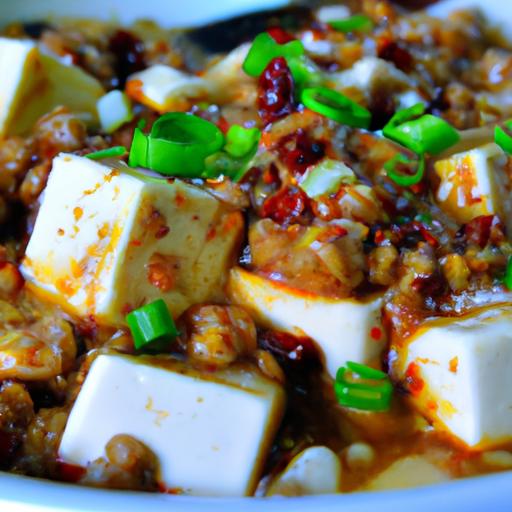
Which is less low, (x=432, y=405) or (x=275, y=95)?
(x=275, y=95)

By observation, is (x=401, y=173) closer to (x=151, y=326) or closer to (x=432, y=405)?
(x=432, y=405)

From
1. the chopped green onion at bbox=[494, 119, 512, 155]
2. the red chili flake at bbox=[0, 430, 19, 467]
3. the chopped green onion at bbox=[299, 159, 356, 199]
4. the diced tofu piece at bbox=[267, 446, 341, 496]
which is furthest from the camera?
the chopped green onion at bbox=[494, 119, 512, 155]

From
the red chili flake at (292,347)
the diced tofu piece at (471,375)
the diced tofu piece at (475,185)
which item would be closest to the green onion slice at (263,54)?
the diced tofu piece at (475,185)

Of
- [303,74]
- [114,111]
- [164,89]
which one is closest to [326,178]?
[303,74]

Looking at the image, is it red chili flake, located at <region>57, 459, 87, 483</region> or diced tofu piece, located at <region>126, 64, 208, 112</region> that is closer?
red chili flake, located at <region>57, 459, 87, 483</region>

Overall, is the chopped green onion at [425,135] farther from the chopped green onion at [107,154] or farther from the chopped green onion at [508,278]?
the chopped green onion at [107,154]

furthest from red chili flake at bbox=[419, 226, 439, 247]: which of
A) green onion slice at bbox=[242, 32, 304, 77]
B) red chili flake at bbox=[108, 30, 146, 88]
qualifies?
red chili flake at bbox=[108, 30, 146, 88]

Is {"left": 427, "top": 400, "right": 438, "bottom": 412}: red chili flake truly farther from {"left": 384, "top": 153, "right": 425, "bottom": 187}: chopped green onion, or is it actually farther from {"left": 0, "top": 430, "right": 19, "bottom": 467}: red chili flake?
{"left": 0, "top": 430, "right": 19, "bottom": 467}: red chili flake
